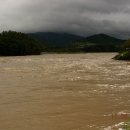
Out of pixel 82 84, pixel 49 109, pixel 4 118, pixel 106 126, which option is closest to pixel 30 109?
pixel 49 109

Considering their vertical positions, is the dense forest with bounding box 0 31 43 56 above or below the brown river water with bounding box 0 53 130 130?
above

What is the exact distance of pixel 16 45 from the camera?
406 feet

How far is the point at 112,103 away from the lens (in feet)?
58.2

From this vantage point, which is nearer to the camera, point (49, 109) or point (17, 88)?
point (49, 109)

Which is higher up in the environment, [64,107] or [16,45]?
[16,45]

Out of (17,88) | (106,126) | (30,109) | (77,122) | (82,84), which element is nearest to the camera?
(106,126)

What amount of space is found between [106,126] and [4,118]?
4005mm

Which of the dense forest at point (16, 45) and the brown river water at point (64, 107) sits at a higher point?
the dense forest at point (16, 45)

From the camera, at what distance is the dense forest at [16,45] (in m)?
123

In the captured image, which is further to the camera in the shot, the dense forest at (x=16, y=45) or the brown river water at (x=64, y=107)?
the dense forest at (x=16, y=45)

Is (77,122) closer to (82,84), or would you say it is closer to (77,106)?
(77,106)

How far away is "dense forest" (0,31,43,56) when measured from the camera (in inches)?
4828

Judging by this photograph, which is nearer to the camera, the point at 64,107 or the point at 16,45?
the point at 64,107

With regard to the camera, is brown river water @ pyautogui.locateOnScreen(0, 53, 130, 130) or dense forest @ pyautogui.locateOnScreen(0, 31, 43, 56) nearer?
brown river water @ pyautogui.locateOnScreen(0, 53, 130, 130)
